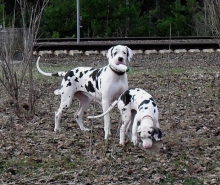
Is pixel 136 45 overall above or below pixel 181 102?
above

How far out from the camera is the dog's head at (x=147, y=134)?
28.5 ft

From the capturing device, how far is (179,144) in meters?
9.70

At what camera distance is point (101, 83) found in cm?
1018

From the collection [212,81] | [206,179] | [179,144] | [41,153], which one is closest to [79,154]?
[41,153]

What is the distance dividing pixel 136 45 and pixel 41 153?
48.4 feet

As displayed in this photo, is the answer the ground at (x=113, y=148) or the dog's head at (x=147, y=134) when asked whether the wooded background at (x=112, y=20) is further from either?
the dog's head at (x=147, y=134)

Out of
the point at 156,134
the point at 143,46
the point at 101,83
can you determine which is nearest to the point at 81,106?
the point at 101,83

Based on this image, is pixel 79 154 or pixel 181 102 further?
pixel 181 102

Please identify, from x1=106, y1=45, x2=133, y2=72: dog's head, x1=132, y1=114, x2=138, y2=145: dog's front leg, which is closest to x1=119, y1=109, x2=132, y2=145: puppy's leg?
x1=132, y1=114, x2=138, y2=145: dog's front leg

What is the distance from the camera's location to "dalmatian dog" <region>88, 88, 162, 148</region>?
8.72 metres

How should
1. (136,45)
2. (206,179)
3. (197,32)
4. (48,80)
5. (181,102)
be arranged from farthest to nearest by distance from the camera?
(197,32) → (136,45) → (48,80) → (181,102) → (206,179)

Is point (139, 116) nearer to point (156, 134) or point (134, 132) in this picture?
point (134, 132)

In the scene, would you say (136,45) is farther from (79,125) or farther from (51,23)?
(51,23)

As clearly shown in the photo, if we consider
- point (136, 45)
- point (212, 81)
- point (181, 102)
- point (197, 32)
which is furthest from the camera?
point (197, 32)
